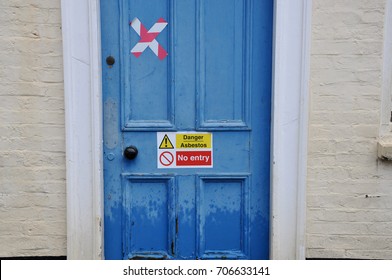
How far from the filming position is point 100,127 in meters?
2.66

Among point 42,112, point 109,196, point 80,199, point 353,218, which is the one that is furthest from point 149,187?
point 353,218

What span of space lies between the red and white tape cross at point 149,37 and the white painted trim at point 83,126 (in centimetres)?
25

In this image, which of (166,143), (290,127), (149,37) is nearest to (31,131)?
(166,143)

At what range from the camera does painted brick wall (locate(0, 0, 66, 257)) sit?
2.56 metres

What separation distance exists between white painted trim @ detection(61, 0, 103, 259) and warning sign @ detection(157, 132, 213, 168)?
1.42ft

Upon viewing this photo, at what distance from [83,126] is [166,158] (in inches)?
23.8

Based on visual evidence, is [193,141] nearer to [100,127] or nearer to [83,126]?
[100,127]

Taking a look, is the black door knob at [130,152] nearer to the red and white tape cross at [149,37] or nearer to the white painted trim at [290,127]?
the red and white tape cross at [149,37]

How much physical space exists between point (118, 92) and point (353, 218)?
6.01 feet

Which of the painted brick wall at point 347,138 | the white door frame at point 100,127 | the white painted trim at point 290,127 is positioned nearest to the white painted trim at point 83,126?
the white door frame at point 100,127

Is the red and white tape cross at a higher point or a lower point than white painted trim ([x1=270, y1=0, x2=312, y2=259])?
higher

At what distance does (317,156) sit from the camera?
262cm

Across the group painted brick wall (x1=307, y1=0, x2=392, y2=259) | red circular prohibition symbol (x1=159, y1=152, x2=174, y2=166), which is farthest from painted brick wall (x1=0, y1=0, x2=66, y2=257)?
painted brick wall (x1=307, y1=0, x2=392, y2=259)

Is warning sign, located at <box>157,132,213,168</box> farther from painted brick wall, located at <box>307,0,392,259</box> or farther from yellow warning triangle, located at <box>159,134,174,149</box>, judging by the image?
painted brick wall, located at <box>307,0,392,259</box>
